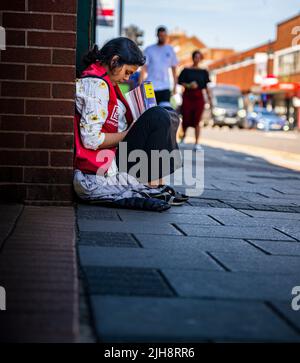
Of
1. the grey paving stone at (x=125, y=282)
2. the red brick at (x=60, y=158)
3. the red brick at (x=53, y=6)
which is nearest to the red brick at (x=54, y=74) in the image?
the red brick at (x=53, y=6)

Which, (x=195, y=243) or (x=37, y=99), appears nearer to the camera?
(x=195, y=243)

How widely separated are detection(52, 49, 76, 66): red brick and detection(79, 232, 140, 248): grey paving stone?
1.47 meters

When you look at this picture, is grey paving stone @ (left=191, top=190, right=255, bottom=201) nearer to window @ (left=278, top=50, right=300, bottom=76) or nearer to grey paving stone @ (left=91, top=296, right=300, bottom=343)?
grey paving stone @ (left=91, top=296, right=300, bottom=343)

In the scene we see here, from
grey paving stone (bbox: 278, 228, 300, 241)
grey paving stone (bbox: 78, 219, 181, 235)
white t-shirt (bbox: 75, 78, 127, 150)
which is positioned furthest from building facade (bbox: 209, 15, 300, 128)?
grey paving stone (bbox: 78, 219, 181, 235)

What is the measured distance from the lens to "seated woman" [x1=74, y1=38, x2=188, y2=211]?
5562mm

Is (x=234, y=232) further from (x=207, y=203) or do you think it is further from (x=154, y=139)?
(x=207, y=203)

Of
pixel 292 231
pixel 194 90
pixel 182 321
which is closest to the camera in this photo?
pixel 182 321

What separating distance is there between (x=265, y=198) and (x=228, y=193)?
398 mm

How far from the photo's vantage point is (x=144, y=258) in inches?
150

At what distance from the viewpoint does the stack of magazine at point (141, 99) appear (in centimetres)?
582

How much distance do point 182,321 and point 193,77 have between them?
38.3ft

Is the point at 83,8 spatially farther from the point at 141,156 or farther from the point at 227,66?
the point at 227,66

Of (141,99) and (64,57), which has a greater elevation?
(64,57)

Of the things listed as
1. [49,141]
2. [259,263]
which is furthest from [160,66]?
[259,263]
